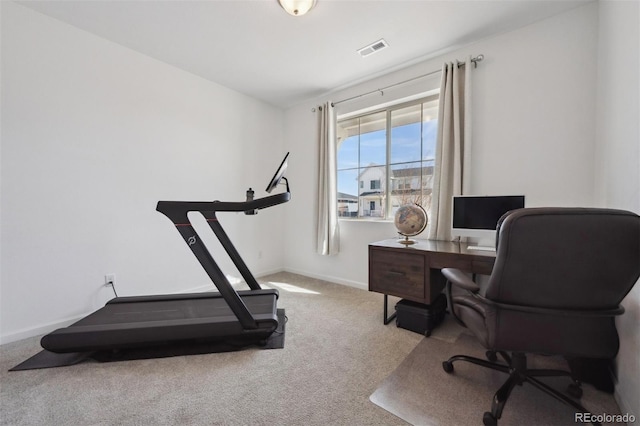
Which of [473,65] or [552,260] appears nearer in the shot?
[552,260]

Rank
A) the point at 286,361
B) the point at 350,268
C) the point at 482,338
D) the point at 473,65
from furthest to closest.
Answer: the point at 350,268
the point at 473,65
the point at 286,361
the point at 482,338

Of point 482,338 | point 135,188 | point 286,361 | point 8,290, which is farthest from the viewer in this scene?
point 135,188

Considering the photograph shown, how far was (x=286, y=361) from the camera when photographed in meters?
1.71

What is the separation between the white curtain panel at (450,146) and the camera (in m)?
2.38

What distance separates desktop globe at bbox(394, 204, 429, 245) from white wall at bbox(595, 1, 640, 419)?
1140 millimetres

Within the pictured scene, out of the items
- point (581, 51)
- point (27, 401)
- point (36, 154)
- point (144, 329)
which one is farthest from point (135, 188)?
point (581, 51)

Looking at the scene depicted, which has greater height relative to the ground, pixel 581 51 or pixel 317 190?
pixel 581 51

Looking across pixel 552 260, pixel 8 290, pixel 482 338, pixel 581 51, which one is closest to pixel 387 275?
pixel 482 338

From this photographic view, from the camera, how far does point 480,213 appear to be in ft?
6.86

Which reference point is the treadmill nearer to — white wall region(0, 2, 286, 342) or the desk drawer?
white wall region(0, 2, 286, 342)

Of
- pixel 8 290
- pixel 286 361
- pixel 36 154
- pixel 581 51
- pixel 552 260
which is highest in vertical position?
pixel 581 51

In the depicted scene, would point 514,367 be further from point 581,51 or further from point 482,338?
point 581,51

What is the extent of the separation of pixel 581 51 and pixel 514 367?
2447mm

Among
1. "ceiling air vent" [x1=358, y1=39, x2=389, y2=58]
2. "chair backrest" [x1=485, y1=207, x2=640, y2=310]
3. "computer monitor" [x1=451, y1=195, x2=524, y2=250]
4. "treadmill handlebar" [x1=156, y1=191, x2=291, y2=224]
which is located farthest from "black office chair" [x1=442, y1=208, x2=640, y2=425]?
"ceiling air vent" [x1=358, y1=39, x2=389, y2=58]
